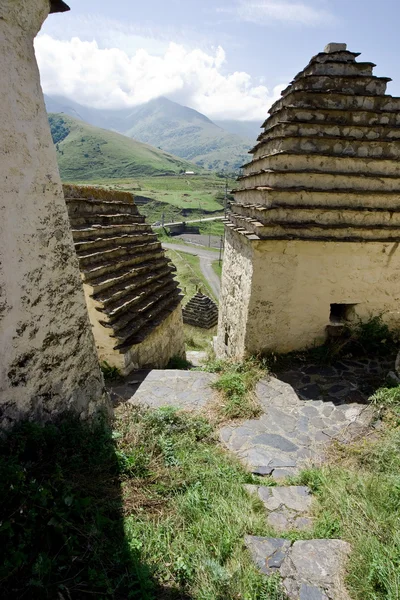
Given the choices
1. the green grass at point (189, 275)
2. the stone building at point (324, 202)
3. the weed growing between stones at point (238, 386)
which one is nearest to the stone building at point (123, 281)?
the weed growing between stones at point (238, 386)

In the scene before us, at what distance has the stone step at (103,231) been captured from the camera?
7.86 m

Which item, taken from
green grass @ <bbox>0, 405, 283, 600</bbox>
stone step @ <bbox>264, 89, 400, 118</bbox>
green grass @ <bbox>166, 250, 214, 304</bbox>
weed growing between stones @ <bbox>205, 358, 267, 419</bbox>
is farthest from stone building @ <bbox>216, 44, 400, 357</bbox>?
green grass @ <bbox>166, 250, 214, 304</bbox>

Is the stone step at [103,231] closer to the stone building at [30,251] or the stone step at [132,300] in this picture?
the stone step at [132,300]

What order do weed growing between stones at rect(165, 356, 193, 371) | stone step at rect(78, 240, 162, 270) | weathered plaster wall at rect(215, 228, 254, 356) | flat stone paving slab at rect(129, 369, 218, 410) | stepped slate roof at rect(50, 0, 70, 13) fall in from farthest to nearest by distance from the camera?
weed growing between stones at rect(165, 356, 193, 371) → weathered plaster wall at rect(215, 228, 254, 356) → stone step at rect(78, 240, 162, 270) → flat stone paving slab at rect(129, 369, 218, 410) → stepped slate roof at rect(50, 0, 70, 13)

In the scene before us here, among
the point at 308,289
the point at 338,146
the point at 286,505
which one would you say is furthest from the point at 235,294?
the point at 286,505

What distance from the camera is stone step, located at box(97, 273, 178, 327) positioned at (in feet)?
24.8

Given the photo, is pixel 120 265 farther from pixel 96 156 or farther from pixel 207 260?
pixel 96 156

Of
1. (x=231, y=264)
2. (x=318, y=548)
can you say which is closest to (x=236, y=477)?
(x=318, y=548)

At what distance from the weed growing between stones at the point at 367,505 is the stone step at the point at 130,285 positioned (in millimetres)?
5168

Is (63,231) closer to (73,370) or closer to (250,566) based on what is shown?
(73,370)

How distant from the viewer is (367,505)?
3.67 m

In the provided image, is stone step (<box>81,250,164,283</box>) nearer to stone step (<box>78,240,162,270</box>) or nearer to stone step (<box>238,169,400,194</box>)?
stone step (<box>78,240,162,270</box>)

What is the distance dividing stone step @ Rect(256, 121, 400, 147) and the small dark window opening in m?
3.74

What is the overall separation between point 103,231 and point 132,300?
197 cm
